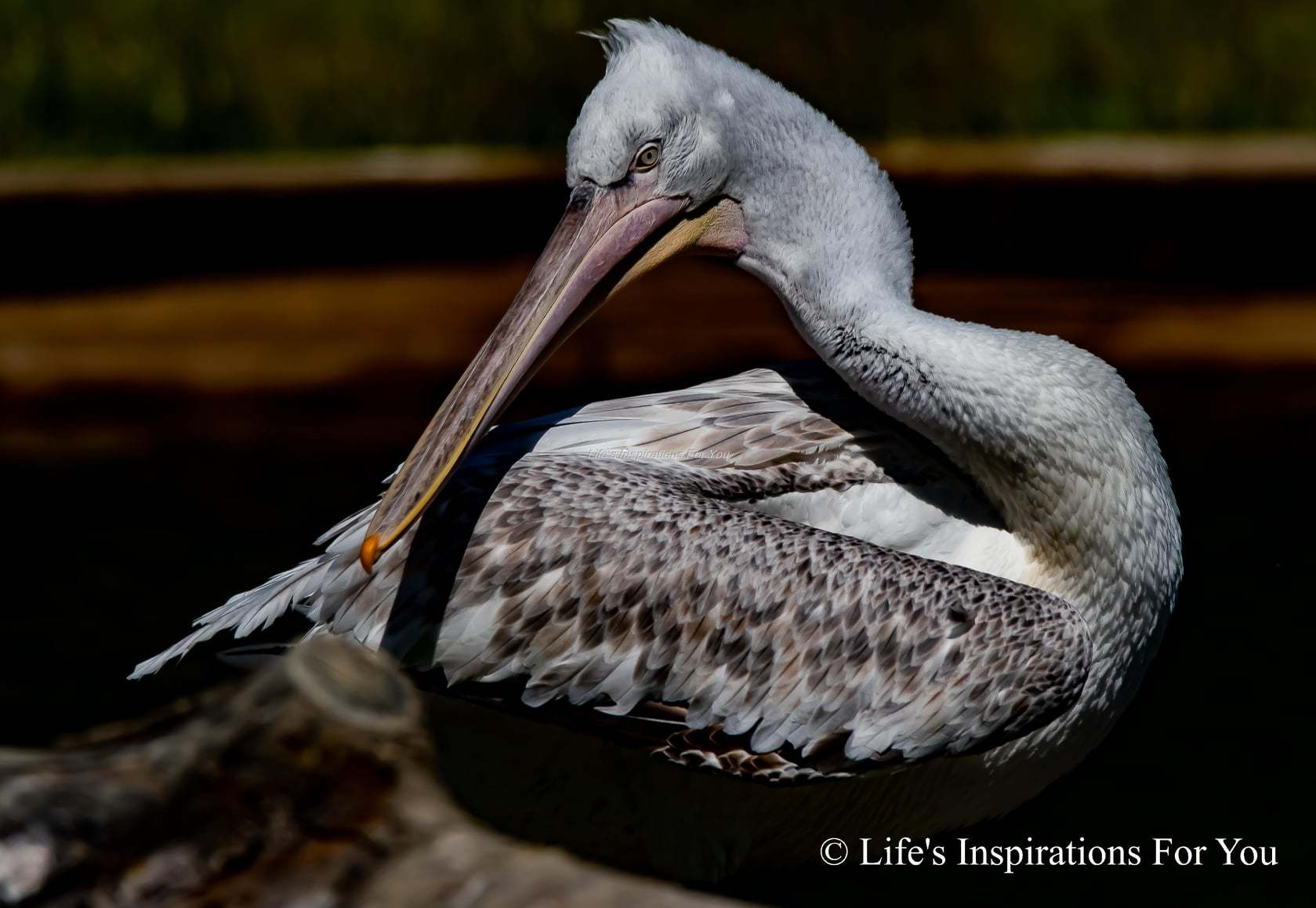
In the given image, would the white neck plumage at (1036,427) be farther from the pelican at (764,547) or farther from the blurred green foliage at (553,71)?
the blurred green foliage at (553,71)

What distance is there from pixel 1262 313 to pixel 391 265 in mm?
3332

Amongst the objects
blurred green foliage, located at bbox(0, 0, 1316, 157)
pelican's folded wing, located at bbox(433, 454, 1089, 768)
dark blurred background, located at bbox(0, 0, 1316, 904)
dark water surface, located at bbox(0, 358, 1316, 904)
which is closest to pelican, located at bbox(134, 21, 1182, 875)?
pelican's folded wing, located at bbox(433, 454, 1089, 768)

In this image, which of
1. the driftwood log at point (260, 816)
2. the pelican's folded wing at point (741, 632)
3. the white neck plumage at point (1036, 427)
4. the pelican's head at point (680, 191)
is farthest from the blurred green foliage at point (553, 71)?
the driftwood log at point (260, 816)

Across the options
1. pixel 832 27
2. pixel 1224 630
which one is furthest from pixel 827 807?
pixel 832 27

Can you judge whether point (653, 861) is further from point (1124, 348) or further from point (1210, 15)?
point (1210, 15)

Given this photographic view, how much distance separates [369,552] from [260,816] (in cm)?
86

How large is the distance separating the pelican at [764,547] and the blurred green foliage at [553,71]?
3868mm

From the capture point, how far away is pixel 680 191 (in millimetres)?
3188

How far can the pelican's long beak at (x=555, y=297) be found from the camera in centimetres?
281

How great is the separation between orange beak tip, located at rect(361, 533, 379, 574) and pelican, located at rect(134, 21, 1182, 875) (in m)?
0.06

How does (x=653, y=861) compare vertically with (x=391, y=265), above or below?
below

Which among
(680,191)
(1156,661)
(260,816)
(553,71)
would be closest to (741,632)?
(680,191)

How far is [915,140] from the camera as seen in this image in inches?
261

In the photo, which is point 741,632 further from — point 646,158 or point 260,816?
point 260,816
